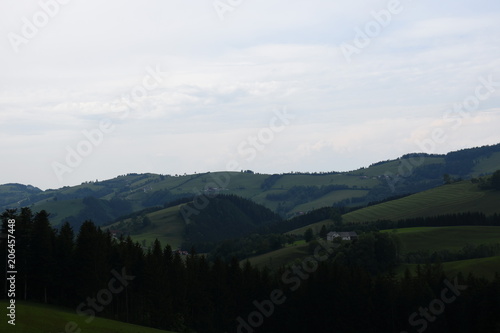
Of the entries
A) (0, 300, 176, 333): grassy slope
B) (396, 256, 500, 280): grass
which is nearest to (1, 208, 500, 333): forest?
(0, 300, 176, 333): grassy slope

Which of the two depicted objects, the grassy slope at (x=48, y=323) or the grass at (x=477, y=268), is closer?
the grassy slope at (x=48, y=323)

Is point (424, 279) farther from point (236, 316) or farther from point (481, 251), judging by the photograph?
point (481, 251)

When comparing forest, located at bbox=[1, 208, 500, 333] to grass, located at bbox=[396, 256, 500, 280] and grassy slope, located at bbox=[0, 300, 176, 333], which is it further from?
grass, located at bbox=[396, 256, 500, 280]

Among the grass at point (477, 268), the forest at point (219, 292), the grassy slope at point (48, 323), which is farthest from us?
the grass at point (477, 268)

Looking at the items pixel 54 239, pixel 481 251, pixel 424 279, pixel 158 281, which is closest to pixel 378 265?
pixel 481 251

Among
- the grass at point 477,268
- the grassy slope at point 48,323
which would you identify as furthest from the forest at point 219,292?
the grass at point 477,268

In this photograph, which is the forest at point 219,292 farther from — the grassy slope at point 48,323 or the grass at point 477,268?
the grass at point 477,268

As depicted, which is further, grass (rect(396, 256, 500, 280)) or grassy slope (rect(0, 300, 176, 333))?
grass (rect(396, 256, 500, 280))

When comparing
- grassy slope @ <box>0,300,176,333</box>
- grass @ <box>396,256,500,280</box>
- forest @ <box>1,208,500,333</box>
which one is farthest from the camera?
grass @ <box>396,256,500,280</box>

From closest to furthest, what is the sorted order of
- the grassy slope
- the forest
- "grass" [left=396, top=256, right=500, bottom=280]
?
the grassy slope, the forest, "grass" [left=396, top=256, right=500, bottom=280]

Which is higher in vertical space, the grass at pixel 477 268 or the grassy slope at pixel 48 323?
the grassy slope at pixel 48 323

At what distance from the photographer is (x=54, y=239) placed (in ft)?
279

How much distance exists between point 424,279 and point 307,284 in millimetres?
21330

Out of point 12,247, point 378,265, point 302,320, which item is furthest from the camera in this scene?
point 378,265
